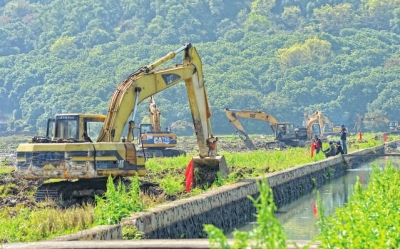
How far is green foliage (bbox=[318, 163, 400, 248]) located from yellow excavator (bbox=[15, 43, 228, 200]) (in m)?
9.12

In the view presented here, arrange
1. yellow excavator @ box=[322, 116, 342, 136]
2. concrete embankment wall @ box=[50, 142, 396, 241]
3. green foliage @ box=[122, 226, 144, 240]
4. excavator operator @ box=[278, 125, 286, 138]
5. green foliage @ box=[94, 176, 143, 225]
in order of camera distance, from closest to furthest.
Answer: green foliage @ box=[122, 226, 144, 240] < concrete embankment wall @ box=[50, 142, 396, 241] < green foliage @ box=[94, 176, 143, 225] < excavator operator @ box=[278, 125, 286, 138] < yellow excavator @ box=[322, 116, 342, 136]

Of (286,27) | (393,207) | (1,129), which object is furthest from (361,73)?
(393,207)

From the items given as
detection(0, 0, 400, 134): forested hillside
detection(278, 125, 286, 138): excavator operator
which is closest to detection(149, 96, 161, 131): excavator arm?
detection(278, 125, 286, 138): excavator operator

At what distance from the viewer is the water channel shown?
19016 millimetres

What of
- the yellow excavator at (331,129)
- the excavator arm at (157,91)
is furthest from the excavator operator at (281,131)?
the excavator arm at (157,91)

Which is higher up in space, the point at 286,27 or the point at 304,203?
the point at 286,27

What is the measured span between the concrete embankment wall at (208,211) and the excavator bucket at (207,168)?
128 cm

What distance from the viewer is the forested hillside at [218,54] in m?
117

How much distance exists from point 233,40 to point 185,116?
47.9 meters

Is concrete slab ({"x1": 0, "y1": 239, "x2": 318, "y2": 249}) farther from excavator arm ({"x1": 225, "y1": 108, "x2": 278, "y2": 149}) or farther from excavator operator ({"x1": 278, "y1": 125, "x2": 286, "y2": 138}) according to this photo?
excavator operator ({"x1": 278, "y1": 125, "x2": 286, "y2": 138})

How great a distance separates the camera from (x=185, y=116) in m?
112

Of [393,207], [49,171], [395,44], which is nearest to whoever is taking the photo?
[393,207]

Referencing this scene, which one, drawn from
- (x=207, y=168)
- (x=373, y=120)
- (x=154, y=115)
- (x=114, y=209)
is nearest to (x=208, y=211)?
(x=114, y=209)

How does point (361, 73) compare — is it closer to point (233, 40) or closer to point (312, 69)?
point (312, 69)
